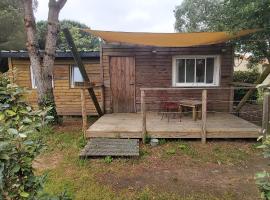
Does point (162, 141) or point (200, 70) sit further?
point (200, 70)

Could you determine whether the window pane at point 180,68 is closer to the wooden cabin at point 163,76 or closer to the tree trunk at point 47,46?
the wooden cabin at point 163,76

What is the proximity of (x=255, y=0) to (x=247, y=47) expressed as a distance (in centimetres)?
317

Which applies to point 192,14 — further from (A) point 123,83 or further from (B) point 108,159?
(B) point 108,159

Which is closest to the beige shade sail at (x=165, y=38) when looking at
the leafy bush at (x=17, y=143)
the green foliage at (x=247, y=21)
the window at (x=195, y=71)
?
the green foliage at (x=247, y=21)

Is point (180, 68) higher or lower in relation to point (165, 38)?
lower

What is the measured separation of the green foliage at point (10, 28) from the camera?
1680 cm

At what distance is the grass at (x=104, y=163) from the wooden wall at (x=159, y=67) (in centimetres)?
286

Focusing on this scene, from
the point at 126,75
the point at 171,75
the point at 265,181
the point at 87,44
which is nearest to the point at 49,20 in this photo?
the point at 126,75

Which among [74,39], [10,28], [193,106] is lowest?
[193,106]

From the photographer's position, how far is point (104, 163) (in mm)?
5047

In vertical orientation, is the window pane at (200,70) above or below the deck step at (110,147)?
above

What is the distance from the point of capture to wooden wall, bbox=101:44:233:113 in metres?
8.55

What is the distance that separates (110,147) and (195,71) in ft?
15.1

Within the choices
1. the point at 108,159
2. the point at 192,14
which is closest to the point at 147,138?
the point at 108,159
